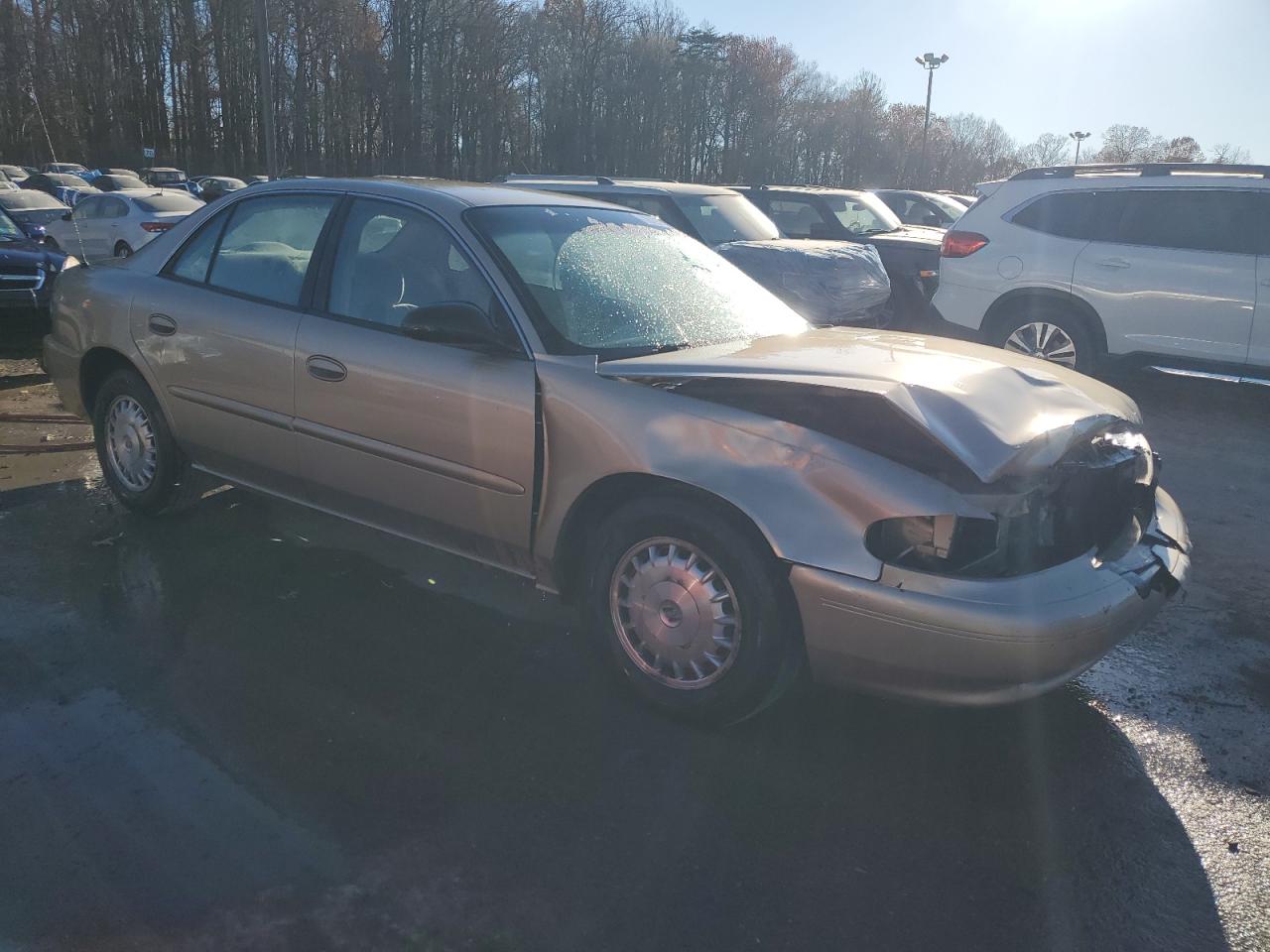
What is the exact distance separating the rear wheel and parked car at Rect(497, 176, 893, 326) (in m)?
1.05

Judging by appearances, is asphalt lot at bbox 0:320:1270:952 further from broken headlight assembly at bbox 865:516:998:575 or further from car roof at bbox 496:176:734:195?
car roof at bbox 496:176:734:195

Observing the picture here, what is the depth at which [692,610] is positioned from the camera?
317 cm

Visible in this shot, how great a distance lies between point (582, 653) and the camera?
3.85 m

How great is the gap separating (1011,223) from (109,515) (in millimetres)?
7267

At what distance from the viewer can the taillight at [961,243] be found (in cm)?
878

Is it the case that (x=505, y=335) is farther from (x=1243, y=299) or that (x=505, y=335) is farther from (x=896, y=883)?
(x=1243, y=299)

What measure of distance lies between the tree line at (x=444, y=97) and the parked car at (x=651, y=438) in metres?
46.0

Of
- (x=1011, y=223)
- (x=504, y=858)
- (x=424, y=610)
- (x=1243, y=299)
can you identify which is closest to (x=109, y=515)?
(x=424, y=610)

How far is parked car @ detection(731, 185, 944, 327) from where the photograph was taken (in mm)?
11273

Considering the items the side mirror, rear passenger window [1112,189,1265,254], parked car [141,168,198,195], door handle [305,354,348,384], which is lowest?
door handle [305,354,348,384]

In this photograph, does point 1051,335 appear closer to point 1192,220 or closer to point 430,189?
point 1192,220

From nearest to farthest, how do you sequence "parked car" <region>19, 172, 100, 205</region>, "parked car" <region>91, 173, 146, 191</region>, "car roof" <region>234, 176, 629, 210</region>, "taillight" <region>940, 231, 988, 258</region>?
"car roof" <region>234, 176, 629, 210</region>, "taillight" <region>940, 231, 988, 258</region>, "parked car" <region>19, 172, 100, 205</region>, "parked car" <region>91, 173, 146, 191</region>

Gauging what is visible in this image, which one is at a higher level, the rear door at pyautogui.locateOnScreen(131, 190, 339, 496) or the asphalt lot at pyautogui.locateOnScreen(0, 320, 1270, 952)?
the rear door at pyautogui.locateOnScreen(131, 190, 339, 496)

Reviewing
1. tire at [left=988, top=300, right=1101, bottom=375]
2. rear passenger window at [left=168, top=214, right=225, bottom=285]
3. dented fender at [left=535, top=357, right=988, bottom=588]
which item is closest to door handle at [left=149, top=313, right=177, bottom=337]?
rear passenger window at [left=168, top=214, right=225, bottom=285]
